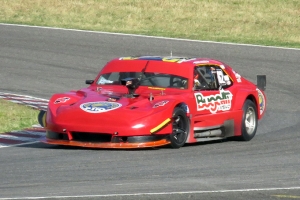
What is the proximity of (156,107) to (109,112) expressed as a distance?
629mm

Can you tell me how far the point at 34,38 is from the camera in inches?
909

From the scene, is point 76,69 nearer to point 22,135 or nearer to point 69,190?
point 22,135

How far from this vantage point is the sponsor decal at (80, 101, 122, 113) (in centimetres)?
1064

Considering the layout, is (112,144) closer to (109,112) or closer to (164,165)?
(109,112)

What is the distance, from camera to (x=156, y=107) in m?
10.8

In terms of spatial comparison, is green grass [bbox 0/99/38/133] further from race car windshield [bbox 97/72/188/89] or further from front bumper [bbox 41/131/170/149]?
front bumper [bbox 41/131/170/149]

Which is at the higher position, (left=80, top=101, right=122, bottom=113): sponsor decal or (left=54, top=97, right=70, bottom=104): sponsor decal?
(left=80, top=101, right=122, bottom=113): sponsor decal

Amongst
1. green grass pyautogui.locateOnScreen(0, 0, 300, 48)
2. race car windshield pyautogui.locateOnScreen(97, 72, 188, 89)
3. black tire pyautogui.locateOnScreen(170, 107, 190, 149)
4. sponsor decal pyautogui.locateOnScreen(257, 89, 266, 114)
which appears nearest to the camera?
black tire pyautogui.locateOnScreen(170, 107, 190, 149)

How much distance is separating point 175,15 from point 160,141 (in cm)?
1803

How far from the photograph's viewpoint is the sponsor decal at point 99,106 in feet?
34.9

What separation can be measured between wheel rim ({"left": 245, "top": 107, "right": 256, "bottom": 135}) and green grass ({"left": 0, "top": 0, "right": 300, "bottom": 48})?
1148 centimetres

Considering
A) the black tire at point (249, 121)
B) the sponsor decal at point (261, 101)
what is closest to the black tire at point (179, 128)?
the black tire at point (249, 121)

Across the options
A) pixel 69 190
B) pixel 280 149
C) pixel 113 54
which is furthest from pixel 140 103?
pixel 113 54

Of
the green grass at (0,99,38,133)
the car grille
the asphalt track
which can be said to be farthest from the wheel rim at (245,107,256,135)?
the green grass at (0,99,38,133)
